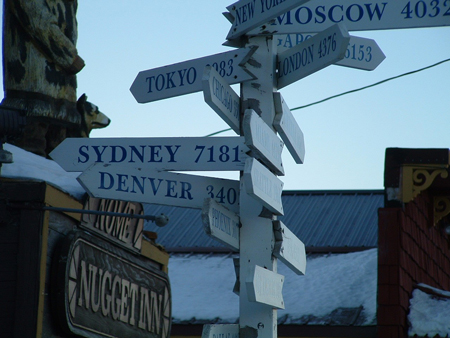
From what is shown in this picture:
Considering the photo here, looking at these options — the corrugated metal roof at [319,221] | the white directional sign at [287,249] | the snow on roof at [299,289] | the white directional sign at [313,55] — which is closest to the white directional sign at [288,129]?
the white directional sign at [313,55]

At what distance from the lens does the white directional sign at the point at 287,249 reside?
3865mm

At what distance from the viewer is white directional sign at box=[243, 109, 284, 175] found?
3.50m

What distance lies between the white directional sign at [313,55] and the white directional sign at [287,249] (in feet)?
2.82

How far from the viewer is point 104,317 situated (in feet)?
20.6

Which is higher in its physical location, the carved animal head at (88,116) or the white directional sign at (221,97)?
the carved animal head at (88,116)

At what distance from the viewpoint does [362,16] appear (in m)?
4.24

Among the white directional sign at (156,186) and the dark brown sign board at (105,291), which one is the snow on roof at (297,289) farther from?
the white directional sign at (156,186)

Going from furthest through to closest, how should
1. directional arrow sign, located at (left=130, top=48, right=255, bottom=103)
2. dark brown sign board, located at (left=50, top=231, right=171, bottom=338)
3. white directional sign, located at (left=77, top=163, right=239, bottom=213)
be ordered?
1. dark brown sign board, located at (left=50, top=231, right=171, bottom=338)
2. directional arrow sign, located at (left=130, top=48, right=255, bottom=103)
3. white directional sign, located at (left=77, top=163, right=239, bottom=213)

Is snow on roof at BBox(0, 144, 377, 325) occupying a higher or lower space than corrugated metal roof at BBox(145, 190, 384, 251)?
lower

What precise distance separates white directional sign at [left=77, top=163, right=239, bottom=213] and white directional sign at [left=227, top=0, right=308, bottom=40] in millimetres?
878

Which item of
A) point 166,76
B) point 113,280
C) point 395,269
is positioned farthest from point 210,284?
point 166,76

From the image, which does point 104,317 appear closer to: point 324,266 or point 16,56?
point 16,56

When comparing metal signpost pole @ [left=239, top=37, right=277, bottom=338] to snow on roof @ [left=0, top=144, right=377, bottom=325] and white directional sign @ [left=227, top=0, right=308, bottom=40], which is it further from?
snow on roof @ [left=0, top=144, right=377, bottom=325]

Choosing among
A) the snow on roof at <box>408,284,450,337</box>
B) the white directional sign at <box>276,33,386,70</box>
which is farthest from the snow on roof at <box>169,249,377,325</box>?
the white directional sign at <box>276,33,386,70</box>
